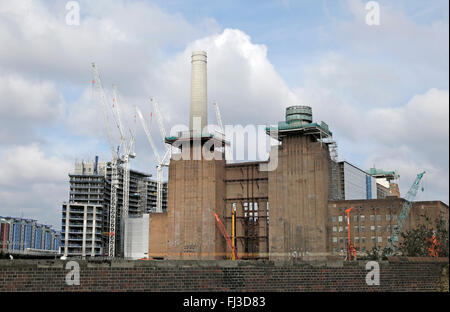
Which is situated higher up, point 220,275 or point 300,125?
point 300,125

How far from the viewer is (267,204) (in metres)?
128

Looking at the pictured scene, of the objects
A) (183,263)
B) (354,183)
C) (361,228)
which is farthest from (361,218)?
(183,263)

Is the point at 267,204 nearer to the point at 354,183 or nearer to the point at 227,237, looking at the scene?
the point at 227,237

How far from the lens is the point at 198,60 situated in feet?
455

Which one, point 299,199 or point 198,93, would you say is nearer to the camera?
point 299,199

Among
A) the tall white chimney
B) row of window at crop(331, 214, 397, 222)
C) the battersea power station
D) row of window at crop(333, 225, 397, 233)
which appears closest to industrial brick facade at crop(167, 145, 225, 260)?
the battersea power station

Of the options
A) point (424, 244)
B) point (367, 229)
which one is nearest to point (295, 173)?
point (367, 229)

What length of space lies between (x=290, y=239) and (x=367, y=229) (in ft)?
55.4

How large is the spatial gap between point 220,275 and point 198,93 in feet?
364

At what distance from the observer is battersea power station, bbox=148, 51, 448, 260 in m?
115

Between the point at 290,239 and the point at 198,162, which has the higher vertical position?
the point at 198,162

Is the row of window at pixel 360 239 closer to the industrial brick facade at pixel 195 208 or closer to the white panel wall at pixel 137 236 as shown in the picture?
the industrial brick facade at pixel 195 208

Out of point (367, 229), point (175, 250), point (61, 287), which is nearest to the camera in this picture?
point (61, 287)

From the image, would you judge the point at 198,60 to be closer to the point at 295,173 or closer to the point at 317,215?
the point at 295,173
